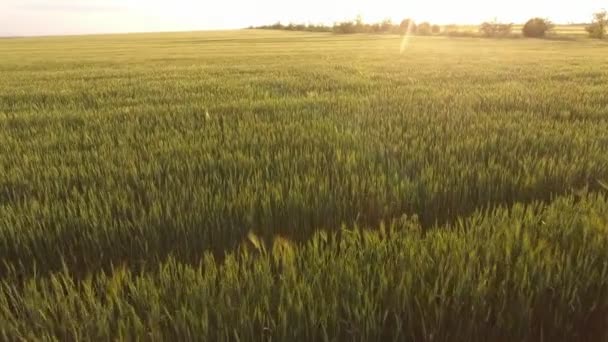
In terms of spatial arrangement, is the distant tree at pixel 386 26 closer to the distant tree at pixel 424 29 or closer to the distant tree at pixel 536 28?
the distant tree at pixel 424 29

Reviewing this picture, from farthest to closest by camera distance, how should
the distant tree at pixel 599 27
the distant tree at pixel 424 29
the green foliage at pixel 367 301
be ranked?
1. the distant tree at pixel 424 29
2. the distant tree at pixel 599 27
3. the green foliage at pixel 367 301

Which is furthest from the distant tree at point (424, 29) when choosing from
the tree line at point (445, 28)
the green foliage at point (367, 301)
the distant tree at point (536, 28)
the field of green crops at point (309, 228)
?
the green foliage at point (367, 301)

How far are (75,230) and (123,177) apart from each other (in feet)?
2.24

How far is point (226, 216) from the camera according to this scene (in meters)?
2.05

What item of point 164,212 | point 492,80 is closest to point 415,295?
point 164,212

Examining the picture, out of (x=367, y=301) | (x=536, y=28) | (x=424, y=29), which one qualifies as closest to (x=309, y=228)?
(x=367, y=301)

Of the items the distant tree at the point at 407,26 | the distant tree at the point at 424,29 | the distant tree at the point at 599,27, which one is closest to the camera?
the distant tree at the point at 599,27

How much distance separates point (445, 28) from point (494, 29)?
18.2m

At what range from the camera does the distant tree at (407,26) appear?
86812 millimetres

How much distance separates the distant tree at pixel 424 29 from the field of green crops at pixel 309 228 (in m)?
80.8

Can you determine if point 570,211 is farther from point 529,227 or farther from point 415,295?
point 415,295

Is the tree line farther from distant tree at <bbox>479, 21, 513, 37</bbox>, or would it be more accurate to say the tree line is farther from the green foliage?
the green foliage

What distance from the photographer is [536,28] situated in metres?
58.2

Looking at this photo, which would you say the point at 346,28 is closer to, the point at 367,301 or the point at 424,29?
the point at 424,29
